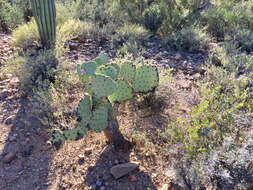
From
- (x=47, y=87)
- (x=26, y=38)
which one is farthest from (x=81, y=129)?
(x=26, y=38)

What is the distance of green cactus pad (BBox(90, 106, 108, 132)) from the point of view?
2381mm

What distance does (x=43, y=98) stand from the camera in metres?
3.44

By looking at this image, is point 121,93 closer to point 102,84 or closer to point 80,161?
point 102,84

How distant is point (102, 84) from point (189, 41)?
3646 mm

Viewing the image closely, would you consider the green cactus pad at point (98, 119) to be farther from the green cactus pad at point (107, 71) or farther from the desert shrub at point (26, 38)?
the desert shrub at point (26, 38)

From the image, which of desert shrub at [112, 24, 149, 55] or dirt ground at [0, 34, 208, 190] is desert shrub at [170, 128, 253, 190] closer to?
dirt ground at [0, 34, 208, 190]

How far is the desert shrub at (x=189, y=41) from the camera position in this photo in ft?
17.3

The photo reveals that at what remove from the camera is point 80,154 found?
2.79 m

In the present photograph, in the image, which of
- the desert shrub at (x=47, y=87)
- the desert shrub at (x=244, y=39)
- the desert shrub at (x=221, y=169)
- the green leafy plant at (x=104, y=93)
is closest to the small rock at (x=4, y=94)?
the desert shrub at (x=47, y=87)

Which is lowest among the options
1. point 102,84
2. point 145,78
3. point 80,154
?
point 80,154

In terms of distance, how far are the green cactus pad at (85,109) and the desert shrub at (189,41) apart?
11.5 ft

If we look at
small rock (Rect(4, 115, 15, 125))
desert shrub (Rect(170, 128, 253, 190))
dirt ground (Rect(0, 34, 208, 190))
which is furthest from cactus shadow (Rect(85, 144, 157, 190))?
small rock (Rect(4, 115, 15, 125))

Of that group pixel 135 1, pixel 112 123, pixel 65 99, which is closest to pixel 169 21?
pixel 135 1

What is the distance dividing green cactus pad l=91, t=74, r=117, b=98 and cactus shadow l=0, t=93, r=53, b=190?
1163 millimetres
